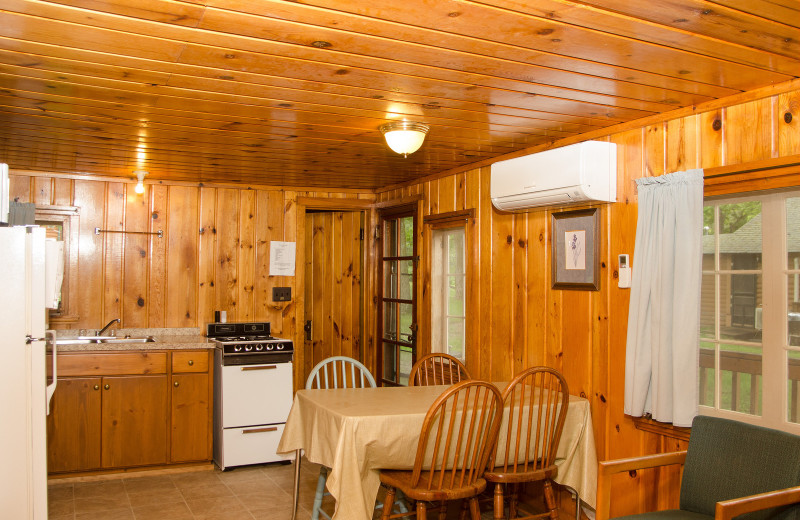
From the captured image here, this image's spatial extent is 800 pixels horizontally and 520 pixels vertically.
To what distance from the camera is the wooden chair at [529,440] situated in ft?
10.2

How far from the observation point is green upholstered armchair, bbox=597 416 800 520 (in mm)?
2346

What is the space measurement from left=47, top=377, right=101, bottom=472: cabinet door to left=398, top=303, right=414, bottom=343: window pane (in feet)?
7.40

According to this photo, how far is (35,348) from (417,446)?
5.44 ft

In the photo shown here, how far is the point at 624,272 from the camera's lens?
3338 mm

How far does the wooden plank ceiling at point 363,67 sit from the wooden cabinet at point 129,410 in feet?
5.23

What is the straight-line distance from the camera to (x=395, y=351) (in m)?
5.58

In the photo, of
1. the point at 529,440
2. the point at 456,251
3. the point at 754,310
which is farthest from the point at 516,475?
the point at 456,251

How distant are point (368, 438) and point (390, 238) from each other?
2.95 metres

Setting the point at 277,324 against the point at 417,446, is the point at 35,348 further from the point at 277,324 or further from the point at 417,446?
the point at 277,324

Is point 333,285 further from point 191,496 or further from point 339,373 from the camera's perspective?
point 191,496

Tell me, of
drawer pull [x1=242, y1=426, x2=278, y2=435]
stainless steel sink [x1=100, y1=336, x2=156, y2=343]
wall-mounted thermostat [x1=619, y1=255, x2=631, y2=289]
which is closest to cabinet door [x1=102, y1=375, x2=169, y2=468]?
stainless steel sink [x1=100, y1=336, x2=156, y2=343]

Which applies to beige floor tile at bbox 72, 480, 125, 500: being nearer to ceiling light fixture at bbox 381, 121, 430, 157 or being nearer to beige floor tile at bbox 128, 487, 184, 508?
beige floor tile at bbox 128, 487, 184, 508

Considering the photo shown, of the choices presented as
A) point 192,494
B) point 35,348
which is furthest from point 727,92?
point 192,494

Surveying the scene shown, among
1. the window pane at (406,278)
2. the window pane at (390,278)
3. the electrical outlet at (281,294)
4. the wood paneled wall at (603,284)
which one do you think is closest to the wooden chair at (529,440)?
the wood paneled wall at (603,284)
